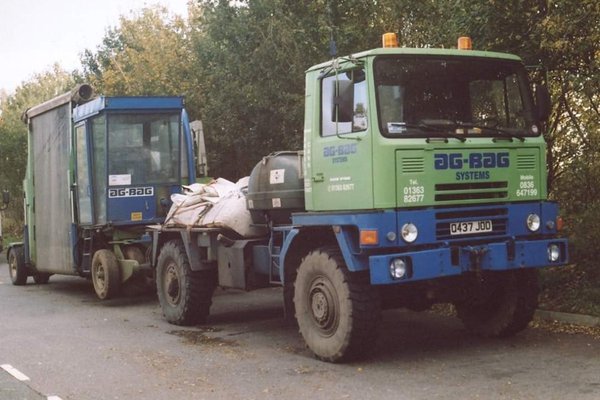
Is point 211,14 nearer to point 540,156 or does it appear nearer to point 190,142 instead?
point 190,142

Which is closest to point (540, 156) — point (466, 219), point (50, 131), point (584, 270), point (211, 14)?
point (466, 219)

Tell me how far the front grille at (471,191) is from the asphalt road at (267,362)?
158 cm

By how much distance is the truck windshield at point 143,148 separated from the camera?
13.8m

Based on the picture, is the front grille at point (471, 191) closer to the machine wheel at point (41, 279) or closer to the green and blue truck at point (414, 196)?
the green and blue truck at point (414, 196)

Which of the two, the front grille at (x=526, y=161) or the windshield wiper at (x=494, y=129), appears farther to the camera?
the front grille at (x=526, y=161)

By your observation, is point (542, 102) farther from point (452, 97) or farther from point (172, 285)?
point (172, 285)

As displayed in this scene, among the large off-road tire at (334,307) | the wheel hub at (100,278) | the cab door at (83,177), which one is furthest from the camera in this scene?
the cab door at (83,177)

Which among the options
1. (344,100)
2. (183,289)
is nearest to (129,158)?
(183,289)

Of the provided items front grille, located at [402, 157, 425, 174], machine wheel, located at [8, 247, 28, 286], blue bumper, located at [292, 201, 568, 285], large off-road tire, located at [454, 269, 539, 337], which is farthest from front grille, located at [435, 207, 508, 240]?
machine wheel, located at [8, 247, 28, 286]

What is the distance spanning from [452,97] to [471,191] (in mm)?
963

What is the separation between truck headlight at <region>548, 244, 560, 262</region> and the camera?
26.9 ft

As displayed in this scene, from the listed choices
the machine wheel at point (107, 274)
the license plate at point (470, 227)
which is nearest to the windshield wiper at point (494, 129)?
the license plate at point (470, 227)

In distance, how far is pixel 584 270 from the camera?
425 inches

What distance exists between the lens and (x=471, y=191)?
26.2ft
